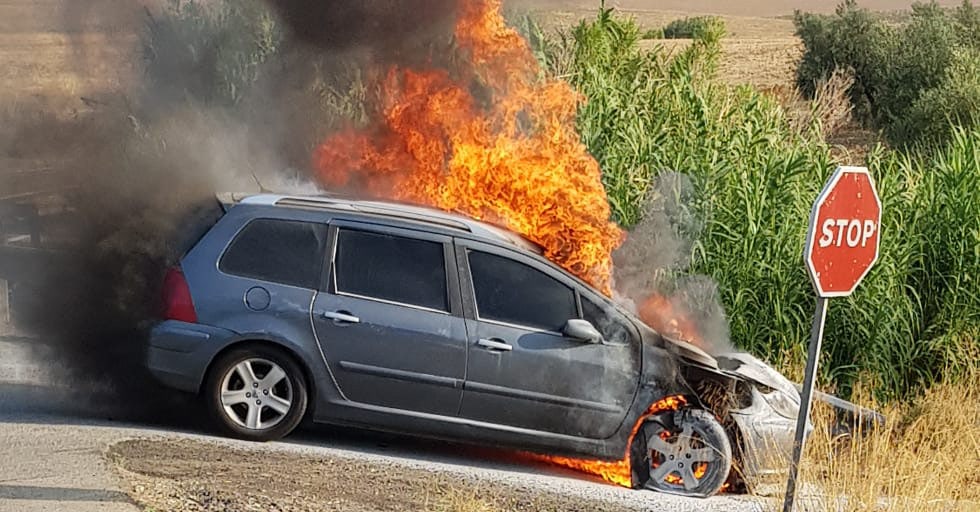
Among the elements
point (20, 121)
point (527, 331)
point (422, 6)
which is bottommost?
point (527, 331)

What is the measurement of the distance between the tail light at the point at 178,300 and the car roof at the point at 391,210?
0.65 m

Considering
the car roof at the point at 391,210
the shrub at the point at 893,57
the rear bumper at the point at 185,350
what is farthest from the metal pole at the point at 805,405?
the shrub at the point at 893,57

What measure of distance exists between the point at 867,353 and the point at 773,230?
1.46 meters

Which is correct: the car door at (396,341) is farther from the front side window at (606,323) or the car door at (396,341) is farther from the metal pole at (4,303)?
the metal pole at (4,303)

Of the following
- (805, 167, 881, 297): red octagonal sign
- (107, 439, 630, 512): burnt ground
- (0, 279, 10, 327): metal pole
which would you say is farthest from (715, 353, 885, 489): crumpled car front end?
(0, 279, 10, 327): metal pole

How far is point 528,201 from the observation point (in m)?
10.1

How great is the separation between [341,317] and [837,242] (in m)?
3.07

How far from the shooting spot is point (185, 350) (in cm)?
830

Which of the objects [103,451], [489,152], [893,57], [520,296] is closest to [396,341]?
[520,296]

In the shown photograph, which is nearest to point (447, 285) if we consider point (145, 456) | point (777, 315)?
point (145, 456)

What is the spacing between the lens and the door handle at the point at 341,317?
829 centimetres

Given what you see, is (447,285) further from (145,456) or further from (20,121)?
(20,121)

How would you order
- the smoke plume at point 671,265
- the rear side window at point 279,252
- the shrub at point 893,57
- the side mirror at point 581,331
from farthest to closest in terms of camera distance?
the shrub at point 893,57 → the smoke plume at point 671,265 → the rear side window at point 279,252 → the side mirror at point 581,331

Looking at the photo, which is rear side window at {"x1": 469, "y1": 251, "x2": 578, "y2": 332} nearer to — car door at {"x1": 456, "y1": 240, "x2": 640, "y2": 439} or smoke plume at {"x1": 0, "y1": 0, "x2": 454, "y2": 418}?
car door at {"x1": 456, "y1": 240, "x2": 640, "y2": 439}
